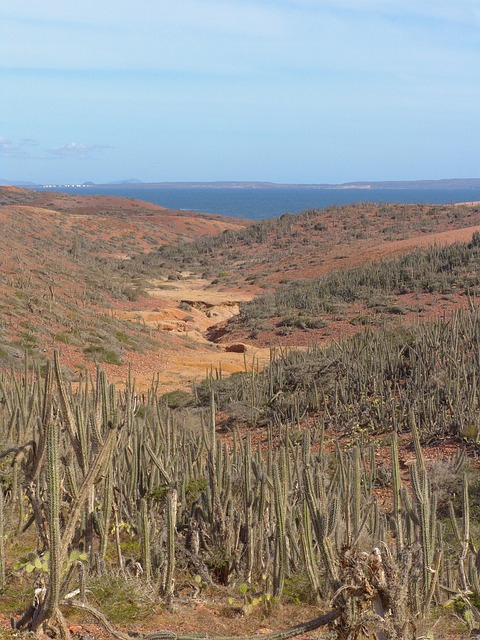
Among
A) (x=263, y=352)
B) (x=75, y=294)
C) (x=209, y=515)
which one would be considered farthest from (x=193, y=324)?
(x=209, y=515)

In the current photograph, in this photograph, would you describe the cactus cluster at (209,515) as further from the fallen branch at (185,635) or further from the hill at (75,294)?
the hill at (75,294)

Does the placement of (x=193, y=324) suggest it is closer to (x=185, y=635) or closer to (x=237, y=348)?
(x=237, y=348)

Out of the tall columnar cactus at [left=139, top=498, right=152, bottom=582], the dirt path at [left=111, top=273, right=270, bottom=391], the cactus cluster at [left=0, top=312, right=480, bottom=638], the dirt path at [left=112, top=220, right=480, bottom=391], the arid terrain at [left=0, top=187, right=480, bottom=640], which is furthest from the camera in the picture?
the dirt path at [left=112, top=220, right=480, bottom=391]

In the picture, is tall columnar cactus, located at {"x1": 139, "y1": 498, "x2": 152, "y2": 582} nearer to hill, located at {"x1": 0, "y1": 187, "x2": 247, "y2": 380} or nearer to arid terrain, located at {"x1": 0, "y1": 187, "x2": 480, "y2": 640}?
arid terrain, located at {"x1": 0, "y1": 187, "x2": 480, "y2": 640}

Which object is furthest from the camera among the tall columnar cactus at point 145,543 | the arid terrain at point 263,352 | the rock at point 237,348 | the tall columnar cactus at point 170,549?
the rock at point 237,348

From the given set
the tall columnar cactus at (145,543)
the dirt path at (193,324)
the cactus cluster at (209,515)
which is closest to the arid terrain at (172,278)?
the dirt path at (193,324)

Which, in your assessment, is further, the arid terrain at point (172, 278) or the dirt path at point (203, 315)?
the arid terrain at point (172, 278)

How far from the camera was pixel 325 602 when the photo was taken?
202 inches

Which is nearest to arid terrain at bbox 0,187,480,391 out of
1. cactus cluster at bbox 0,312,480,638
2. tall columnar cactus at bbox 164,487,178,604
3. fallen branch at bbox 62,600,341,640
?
cactus cluster at bbox 0,312,480,638

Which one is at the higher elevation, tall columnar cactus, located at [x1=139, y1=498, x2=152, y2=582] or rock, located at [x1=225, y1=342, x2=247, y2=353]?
tall columnar cactus, located at [x1=139, y1=498, x2=152, y2=582]

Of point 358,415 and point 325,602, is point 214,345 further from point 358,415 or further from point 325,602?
point 325,602

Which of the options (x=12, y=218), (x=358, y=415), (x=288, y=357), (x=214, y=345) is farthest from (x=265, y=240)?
(x=358, y=415)

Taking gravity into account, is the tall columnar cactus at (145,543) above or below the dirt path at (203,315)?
above

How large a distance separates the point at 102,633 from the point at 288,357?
11776 millimetres
